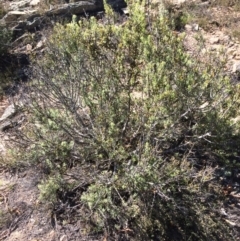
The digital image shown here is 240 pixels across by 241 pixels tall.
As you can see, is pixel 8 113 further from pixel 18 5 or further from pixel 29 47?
pixel 18 5

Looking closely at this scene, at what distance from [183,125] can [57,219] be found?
1.64 m

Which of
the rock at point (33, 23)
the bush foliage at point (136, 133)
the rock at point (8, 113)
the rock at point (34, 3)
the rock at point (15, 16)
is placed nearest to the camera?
the bush foliage at point (136, 133)

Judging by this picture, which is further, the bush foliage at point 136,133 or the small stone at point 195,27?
the small stone at point 195,27

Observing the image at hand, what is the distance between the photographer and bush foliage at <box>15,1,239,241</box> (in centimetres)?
338

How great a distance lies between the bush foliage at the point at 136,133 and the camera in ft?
11.1

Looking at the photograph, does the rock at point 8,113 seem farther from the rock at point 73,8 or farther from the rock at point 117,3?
the rock at point 117,3

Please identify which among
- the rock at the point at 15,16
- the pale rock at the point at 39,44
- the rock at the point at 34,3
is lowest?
the pale rock at the point at 39,44

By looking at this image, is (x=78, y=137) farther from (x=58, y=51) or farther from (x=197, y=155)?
(x=197, y=155)

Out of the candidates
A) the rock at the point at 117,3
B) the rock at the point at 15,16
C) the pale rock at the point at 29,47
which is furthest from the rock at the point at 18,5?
the rock at the point at 117,3

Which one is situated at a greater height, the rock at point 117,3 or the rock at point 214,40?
the rock at point 117,3

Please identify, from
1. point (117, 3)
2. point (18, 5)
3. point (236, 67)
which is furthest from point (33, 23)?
point (236, 67)

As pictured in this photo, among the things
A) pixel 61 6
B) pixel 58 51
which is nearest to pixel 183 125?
pixel 58 51

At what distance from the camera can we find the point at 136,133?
3.88m

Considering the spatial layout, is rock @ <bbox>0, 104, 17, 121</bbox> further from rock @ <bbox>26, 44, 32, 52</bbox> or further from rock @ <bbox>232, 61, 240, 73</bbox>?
rock @ <bbox>232, 61, 240, 73</bbox>
